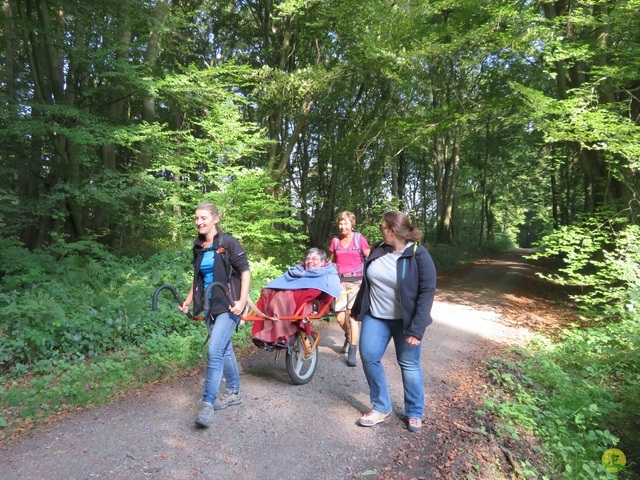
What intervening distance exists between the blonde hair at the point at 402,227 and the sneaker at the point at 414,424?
176cm

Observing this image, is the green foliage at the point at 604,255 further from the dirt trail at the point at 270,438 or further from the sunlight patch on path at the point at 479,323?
the dirt trail at the point at 270,438

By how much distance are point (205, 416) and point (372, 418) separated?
158cm

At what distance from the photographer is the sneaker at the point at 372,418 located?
3.48 metres

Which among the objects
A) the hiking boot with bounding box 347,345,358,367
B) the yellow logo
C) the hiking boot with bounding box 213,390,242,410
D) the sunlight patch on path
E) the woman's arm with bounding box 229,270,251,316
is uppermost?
the woman's arm with bounding box 229,270,251,316

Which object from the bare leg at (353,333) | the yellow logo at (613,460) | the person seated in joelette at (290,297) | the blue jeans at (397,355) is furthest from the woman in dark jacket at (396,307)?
the yellow logo at (613,460)

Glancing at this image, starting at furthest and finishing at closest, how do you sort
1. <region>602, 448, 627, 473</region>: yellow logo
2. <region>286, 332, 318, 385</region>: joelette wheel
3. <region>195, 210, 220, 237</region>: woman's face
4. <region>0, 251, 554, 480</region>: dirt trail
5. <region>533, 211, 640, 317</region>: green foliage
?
1. <region>533, 211, 640, 317</region>: green foliage
2. <region>286, 332, 318, 385</region>: joelette wheel
3. <region>602, 448, 627, 473</region>: yellow logo
4. <region>195, 210, 220, 237</region>: woman's face
5. <region>0, 251, 554, 480</region>: dirt trail

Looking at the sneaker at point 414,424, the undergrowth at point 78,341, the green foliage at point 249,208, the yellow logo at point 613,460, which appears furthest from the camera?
the green foliage at point 249,208

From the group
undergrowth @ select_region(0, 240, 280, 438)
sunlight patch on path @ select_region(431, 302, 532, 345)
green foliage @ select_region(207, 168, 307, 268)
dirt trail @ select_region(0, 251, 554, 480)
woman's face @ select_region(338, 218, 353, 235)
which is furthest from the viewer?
green foliage @ select_region(207, 168, 307, 268)

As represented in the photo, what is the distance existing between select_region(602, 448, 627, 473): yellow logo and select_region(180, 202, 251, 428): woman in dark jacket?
3927 mm

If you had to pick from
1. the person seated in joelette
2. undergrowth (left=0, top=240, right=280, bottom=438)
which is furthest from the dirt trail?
the person seated in joelette

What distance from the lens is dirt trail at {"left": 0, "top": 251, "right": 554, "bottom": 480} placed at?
281 centimetres

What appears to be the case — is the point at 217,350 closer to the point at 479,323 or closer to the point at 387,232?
the point at 387,232

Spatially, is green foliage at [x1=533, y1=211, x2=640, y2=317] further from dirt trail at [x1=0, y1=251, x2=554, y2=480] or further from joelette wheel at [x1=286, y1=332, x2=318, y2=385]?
joelette wheel at [x1=286, y1=332, x2=318, y2=385]

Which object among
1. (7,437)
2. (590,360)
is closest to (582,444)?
(590,360)
